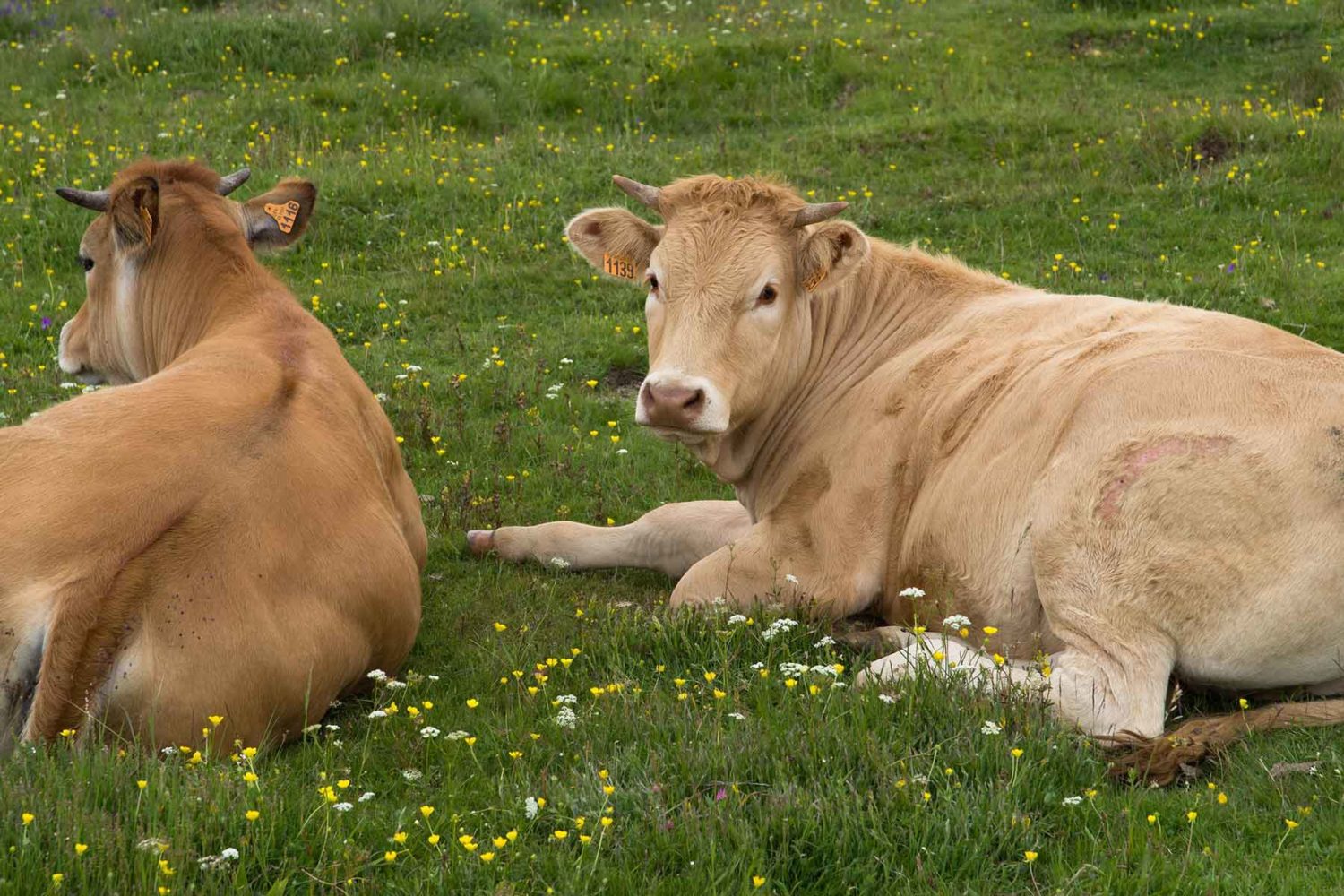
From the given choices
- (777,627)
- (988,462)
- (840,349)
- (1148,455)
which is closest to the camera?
(1148,455)

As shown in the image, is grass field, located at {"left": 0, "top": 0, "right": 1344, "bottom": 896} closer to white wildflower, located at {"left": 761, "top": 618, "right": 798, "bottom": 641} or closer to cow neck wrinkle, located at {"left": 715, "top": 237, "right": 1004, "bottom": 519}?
white wildflower, located at {"left": 761, "top": 618, "right": 798, "bottom": 641}

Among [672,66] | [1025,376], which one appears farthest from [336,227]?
[1025,376]

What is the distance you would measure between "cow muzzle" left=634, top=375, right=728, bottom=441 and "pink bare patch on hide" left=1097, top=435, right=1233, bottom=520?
184 cm

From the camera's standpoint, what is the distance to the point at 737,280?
7.53 meters

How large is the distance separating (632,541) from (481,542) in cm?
79

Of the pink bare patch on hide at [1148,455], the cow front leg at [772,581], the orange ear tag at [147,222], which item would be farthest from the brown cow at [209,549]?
the pink bare patch on hide at [1148,455]

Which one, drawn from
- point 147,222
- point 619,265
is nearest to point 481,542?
point 619,265

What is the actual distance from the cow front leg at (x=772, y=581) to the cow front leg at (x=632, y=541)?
0.64 meters

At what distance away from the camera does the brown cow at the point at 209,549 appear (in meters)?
5.03

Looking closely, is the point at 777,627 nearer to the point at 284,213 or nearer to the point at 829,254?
the point at 829,254

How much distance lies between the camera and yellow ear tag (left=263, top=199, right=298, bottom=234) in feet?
27.5

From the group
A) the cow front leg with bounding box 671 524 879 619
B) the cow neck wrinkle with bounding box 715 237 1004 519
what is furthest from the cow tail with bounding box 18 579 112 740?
the cow neck wrinkle with bounding box 715 237 1004 519

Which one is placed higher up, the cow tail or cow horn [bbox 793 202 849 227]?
cow horn [bbox 793 202 849 227]

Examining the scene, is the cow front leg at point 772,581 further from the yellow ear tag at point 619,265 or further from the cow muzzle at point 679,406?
the yellow ear tag at point 619,265
